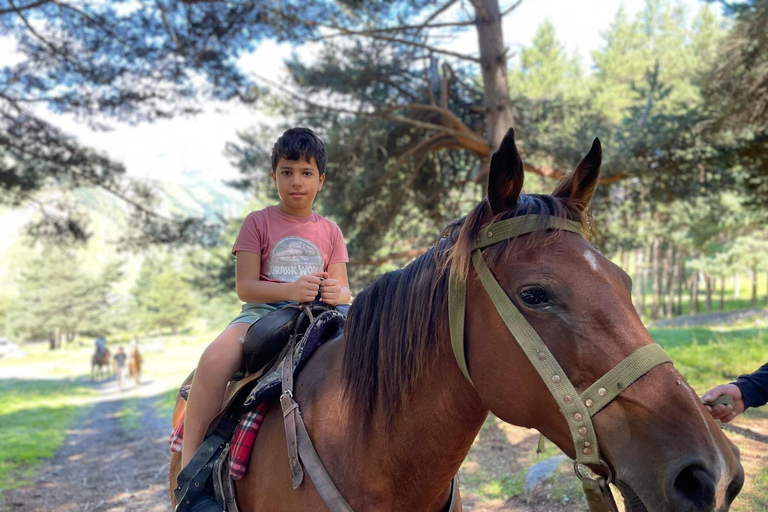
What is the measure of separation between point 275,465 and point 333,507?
0.35 metres

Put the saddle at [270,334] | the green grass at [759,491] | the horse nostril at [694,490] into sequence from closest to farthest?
the horse nostril at [694,490], the saddle at [270,334], the green grass at [759,491]

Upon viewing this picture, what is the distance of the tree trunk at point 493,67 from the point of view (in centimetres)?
855

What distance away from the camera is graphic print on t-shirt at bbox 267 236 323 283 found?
2439 millimetres

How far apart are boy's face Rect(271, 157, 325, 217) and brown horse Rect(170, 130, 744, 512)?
2.36ft

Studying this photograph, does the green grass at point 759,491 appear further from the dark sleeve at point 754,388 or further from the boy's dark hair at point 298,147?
the boy's dark hair at point 298,147

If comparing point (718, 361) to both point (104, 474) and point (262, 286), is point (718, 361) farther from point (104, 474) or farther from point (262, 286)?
point (104, 474)

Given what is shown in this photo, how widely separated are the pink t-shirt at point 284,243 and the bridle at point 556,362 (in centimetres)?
103

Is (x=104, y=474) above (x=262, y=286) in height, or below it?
below

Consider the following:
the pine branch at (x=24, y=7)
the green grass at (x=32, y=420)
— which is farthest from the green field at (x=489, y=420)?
the pine branch at (x=24, y=7)

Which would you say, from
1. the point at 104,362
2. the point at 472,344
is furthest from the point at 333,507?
the point at 104,362

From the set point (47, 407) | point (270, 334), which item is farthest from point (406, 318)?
point (47, 407)

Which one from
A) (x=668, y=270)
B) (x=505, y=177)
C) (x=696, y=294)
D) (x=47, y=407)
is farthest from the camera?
(x=696, y=294)

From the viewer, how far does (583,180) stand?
69.2 inches

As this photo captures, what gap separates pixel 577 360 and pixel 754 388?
1.54 meters
